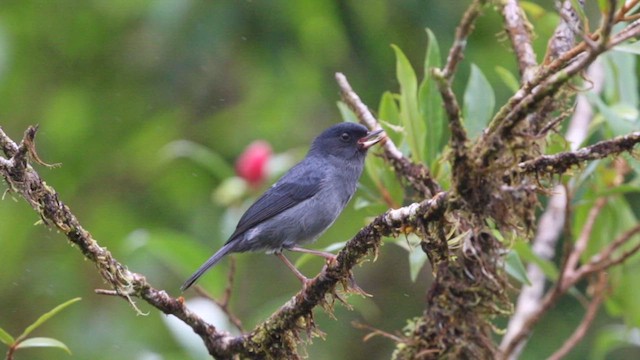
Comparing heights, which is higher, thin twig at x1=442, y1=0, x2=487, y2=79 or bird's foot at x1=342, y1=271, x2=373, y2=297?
thin twig at x1=442, y1=0, x2=487, y2=79

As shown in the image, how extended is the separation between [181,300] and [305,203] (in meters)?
2.02

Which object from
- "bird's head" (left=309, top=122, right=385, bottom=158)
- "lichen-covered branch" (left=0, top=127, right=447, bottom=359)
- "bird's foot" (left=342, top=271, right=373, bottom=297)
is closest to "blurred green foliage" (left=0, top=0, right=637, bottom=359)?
"bird's head" (left=309, top=122, right=385, bottom=158)

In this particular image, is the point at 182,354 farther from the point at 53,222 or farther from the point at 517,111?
the point at 517,111

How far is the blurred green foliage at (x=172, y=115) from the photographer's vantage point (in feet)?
23.5

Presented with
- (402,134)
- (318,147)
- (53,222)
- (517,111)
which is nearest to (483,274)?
(402,134)

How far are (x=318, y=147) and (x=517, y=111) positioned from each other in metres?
3.55

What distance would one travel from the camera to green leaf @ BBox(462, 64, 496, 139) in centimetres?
421

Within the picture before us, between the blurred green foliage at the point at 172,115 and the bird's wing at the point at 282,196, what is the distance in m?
1.47

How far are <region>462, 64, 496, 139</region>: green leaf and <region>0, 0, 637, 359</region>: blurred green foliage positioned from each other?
275cm

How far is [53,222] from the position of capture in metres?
3.07

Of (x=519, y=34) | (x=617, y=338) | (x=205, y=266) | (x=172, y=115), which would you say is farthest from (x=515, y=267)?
(x=172, y=115)

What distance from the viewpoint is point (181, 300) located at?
3422 mm

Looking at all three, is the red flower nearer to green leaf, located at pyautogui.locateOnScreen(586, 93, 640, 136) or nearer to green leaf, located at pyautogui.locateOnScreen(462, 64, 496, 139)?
green leaf, located at pyautogui.locateOnScreen(462, 64, 496, 139)

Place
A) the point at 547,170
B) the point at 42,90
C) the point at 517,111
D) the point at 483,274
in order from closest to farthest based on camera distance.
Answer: the point at 517,111
the point at 547,170
the point at 483,274
the point at 42,90
